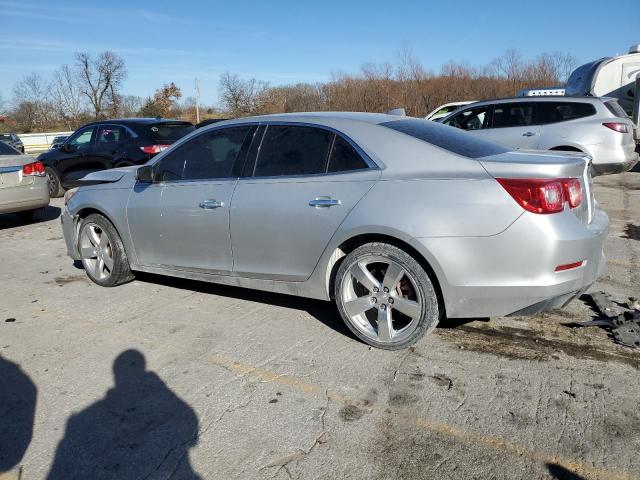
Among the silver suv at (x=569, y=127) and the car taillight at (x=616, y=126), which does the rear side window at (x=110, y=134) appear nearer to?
the silver suv at (x=569, y=127)

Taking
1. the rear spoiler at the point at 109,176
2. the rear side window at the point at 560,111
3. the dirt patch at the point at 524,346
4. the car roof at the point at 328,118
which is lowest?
the dirt patch at the point at 524,346

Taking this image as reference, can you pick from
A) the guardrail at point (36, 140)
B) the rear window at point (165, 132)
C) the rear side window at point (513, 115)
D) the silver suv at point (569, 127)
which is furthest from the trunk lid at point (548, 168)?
the guardrail at point (36, 140)

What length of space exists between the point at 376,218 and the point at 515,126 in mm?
7278

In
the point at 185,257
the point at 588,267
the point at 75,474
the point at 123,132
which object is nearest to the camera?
the point at 75,474

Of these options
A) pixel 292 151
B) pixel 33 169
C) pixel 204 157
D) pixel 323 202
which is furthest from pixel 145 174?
pixel 33 169

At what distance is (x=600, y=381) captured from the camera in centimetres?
327

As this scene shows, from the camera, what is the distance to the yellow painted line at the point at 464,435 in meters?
2.50

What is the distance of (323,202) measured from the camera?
3875mm

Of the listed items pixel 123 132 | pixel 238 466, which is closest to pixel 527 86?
pixel 123 132

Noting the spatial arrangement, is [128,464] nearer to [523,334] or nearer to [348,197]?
[348,197]

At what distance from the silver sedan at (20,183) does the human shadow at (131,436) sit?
6.44 m

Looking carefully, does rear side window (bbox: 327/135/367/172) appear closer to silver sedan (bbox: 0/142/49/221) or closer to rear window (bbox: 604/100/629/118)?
silver sedan (bbox: 0/142/49/221)

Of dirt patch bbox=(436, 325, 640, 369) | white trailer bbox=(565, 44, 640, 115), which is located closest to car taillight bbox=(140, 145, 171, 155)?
dirt patch bbox=(436, 325, 640, 369)

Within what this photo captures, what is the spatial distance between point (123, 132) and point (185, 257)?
6.62m
